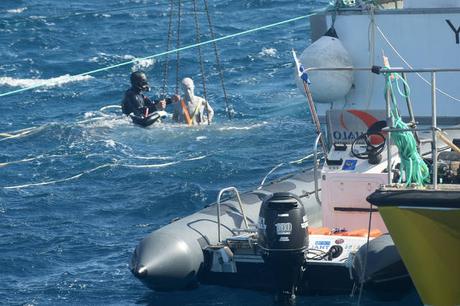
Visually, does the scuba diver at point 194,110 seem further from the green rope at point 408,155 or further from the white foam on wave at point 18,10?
the white foam on wave at point 18,10

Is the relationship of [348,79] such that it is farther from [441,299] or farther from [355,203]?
[441,299]

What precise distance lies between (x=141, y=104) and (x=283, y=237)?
8675 mm

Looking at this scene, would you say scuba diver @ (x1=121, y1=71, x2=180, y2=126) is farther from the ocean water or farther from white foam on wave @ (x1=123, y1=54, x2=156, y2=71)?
white foam on wave @ (x1=123, y1=54, x2=156, y2=71)

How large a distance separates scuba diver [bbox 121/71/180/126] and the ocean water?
41 cm

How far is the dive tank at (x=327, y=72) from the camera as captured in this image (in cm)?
1722

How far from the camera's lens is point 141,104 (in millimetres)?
22656

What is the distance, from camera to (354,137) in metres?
16.1

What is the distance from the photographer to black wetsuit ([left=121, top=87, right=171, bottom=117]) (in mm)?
22453

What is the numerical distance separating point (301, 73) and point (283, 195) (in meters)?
1.69

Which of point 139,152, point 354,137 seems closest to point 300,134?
point 139,152

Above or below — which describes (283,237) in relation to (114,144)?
above

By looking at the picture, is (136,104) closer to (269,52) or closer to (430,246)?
(269,52)

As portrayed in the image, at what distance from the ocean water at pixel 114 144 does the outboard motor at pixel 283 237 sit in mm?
535

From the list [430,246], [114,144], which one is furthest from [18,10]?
[430,246]
